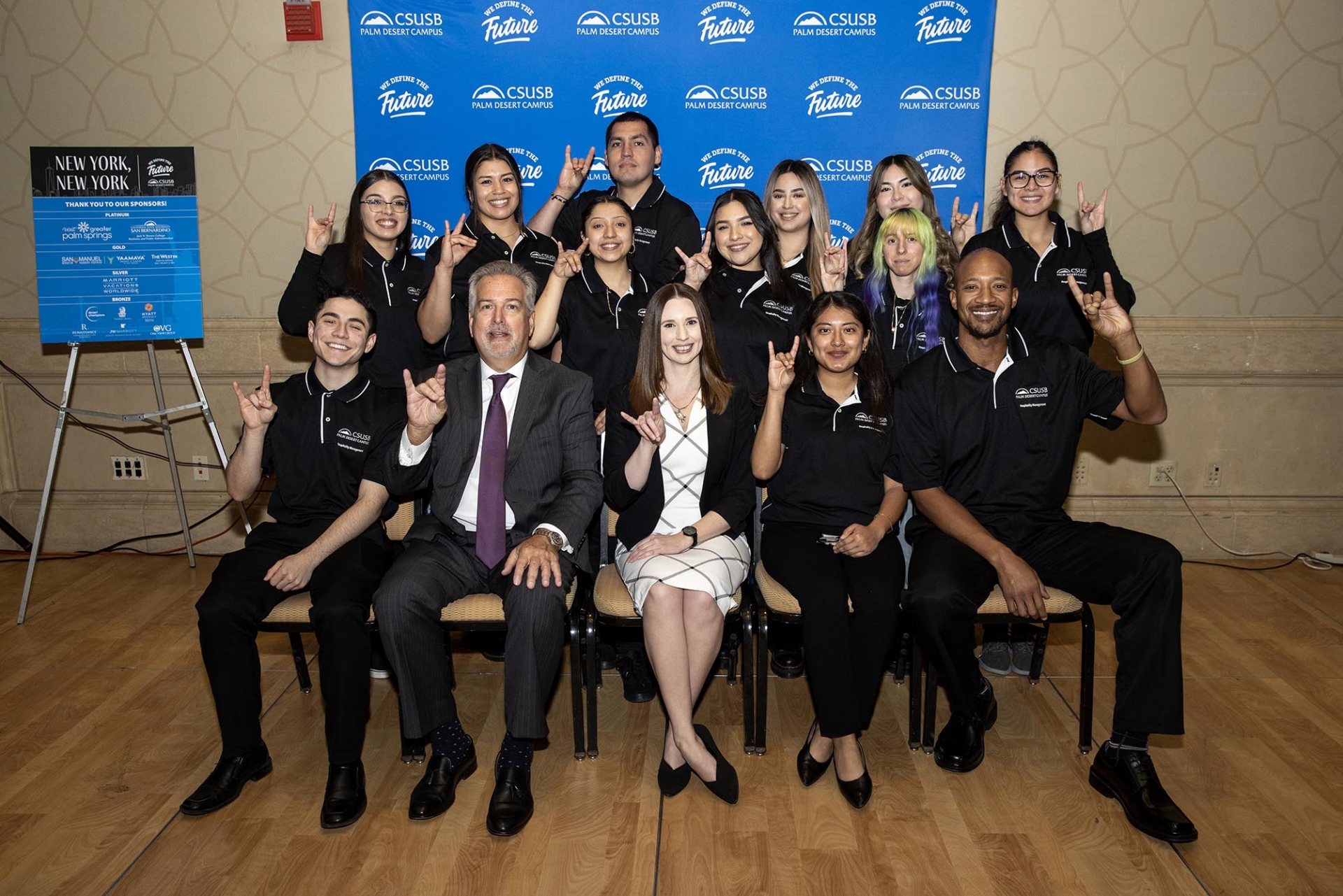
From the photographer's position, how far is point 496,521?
9.87 ft

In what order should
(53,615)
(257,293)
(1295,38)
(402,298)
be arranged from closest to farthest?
(402,298)
(53,615)
(1295,38)
(257,293)

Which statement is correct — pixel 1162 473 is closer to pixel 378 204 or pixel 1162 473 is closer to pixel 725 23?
pixel 725 23

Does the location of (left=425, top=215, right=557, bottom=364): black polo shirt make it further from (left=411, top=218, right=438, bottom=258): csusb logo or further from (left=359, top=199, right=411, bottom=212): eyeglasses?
(left=411, top=218, right=438, bottom=258): csusb logo

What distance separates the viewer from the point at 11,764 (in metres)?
3.00

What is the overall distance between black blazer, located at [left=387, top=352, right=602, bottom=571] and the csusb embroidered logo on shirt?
4.51ft

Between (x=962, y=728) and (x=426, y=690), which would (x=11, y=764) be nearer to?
(x=426, y=690)

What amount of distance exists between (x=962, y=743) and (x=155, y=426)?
14.1ft

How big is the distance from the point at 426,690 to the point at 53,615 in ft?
8.07

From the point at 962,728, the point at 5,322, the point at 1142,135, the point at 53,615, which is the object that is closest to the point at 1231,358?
the point at 1142,135

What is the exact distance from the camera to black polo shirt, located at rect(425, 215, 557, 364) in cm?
364

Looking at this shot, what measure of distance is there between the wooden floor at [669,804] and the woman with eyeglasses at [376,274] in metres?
1.22

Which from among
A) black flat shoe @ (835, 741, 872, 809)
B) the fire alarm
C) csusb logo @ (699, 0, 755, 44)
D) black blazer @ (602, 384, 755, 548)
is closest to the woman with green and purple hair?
black blazer @ (602, 384, 755, 548)

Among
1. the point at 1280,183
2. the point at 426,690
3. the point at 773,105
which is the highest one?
the point at 773,105

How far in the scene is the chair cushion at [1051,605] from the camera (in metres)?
2.95
